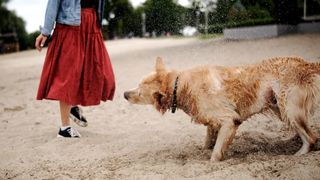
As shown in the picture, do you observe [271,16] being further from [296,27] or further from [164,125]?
[164,125]

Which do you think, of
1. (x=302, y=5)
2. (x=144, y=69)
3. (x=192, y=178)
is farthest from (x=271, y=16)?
(x=192, y=178)

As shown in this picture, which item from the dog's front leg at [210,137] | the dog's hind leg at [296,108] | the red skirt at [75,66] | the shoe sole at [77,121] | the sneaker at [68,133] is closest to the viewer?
the dog's hind leg at [296,108]

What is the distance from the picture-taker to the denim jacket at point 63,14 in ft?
18.5

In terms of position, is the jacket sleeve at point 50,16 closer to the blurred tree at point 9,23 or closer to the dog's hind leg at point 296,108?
the dog's hind leg at point 296,108

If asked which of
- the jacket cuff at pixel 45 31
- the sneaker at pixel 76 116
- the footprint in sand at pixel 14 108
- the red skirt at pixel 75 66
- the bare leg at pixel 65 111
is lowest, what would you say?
the footprint in sand at pixel 14 108

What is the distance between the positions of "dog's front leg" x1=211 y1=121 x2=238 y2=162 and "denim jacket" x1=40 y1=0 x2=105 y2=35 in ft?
8.20

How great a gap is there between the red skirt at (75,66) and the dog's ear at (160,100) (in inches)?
52.5

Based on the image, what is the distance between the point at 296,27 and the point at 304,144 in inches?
668

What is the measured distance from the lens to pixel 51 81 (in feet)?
19.0

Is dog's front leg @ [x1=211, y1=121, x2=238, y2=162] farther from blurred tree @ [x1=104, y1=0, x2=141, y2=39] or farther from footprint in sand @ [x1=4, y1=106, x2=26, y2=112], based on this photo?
blurred tree @ [x1=104, y1=0, x2=141, y2=39]

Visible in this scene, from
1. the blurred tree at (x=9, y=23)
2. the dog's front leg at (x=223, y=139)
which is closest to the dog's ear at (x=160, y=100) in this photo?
the dog's front leg at (x=223, y=139)

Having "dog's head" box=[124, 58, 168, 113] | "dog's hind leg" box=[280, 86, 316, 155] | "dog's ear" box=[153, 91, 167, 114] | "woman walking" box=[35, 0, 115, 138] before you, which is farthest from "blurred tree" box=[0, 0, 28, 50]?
"dog's hind leg" box=[280, 86, 316, 155]

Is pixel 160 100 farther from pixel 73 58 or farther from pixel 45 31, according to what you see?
pixel 45 31

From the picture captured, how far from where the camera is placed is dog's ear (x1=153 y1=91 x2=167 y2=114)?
4.85 metres
